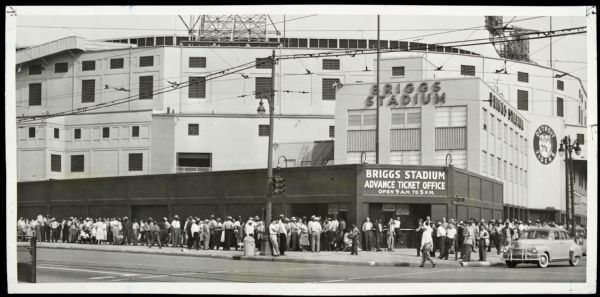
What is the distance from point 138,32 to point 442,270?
10.4 metres

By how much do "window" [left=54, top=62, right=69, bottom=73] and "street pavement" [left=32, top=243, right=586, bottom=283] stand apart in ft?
26.0

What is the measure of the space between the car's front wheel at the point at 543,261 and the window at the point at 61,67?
714 inches

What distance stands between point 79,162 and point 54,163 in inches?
81.2

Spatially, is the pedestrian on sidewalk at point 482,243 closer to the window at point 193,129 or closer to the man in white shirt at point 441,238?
the man in white shirt at point 441,238

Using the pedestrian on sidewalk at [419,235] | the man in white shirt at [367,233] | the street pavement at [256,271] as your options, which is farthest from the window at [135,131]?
the pedestrian on sidewalk at [419,235]

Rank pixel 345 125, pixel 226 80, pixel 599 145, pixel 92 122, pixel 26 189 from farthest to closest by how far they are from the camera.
A: 1. pixel 226 80
2. pixel 345 125
3. pixel 92 122
4. pixel 26 189
5. pixel 599 145

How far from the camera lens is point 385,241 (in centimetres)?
3112

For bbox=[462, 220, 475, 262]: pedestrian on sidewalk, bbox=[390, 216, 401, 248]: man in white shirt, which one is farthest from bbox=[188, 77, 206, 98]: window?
bbox=[462, 220, 475, 262]: pedestrian on sidewalk

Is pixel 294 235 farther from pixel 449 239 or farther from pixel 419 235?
pixel 449 239

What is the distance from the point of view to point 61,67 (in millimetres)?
33188

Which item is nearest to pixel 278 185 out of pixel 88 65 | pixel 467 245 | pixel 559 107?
pixel 467 245

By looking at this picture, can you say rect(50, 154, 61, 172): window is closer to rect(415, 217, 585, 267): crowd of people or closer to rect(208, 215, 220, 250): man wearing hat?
rect(208, 215, 220, 250): man wearing hat

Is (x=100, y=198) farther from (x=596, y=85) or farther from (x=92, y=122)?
(x=596, y=85)

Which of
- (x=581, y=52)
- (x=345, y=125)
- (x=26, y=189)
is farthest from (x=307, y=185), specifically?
(x=581, y=52)
